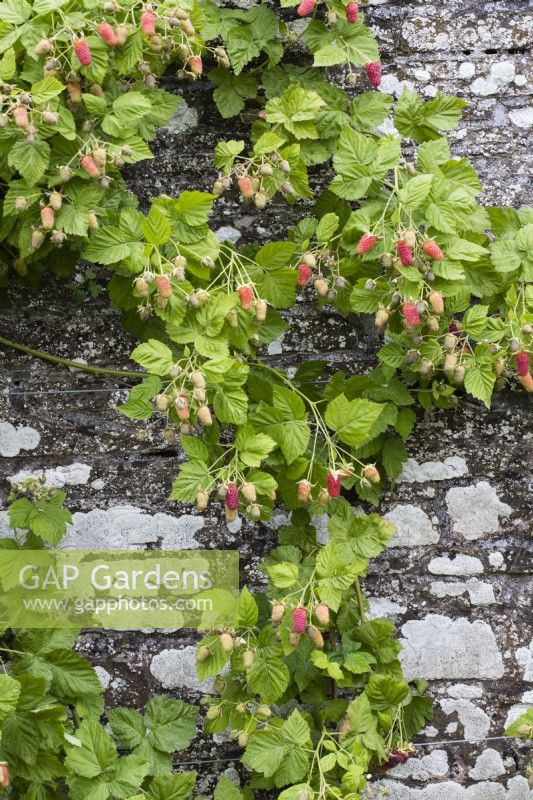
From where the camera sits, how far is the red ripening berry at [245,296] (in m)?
2.50

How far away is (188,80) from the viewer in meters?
3.05

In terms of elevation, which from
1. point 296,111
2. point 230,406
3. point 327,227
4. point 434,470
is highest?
point 296,111

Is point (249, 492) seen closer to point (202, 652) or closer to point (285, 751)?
point (202, 652)

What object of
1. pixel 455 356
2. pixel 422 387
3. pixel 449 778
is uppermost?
pixel 455 356

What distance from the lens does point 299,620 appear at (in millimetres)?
2443

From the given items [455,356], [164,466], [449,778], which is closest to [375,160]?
[455,356]

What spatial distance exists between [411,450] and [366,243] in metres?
0.83

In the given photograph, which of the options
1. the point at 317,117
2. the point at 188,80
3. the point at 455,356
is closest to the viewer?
the point at 455,356

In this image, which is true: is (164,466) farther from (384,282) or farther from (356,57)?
(356,57)

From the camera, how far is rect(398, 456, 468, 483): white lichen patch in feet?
10.1

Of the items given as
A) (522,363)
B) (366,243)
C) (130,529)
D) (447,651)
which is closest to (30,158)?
(366,243)

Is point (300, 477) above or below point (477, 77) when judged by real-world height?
below

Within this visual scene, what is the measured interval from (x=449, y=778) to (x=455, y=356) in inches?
55.3

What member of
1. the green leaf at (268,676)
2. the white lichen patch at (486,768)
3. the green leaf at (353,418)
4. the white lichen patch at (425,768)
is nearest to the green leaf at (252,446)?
the green leaf at (353,418)
